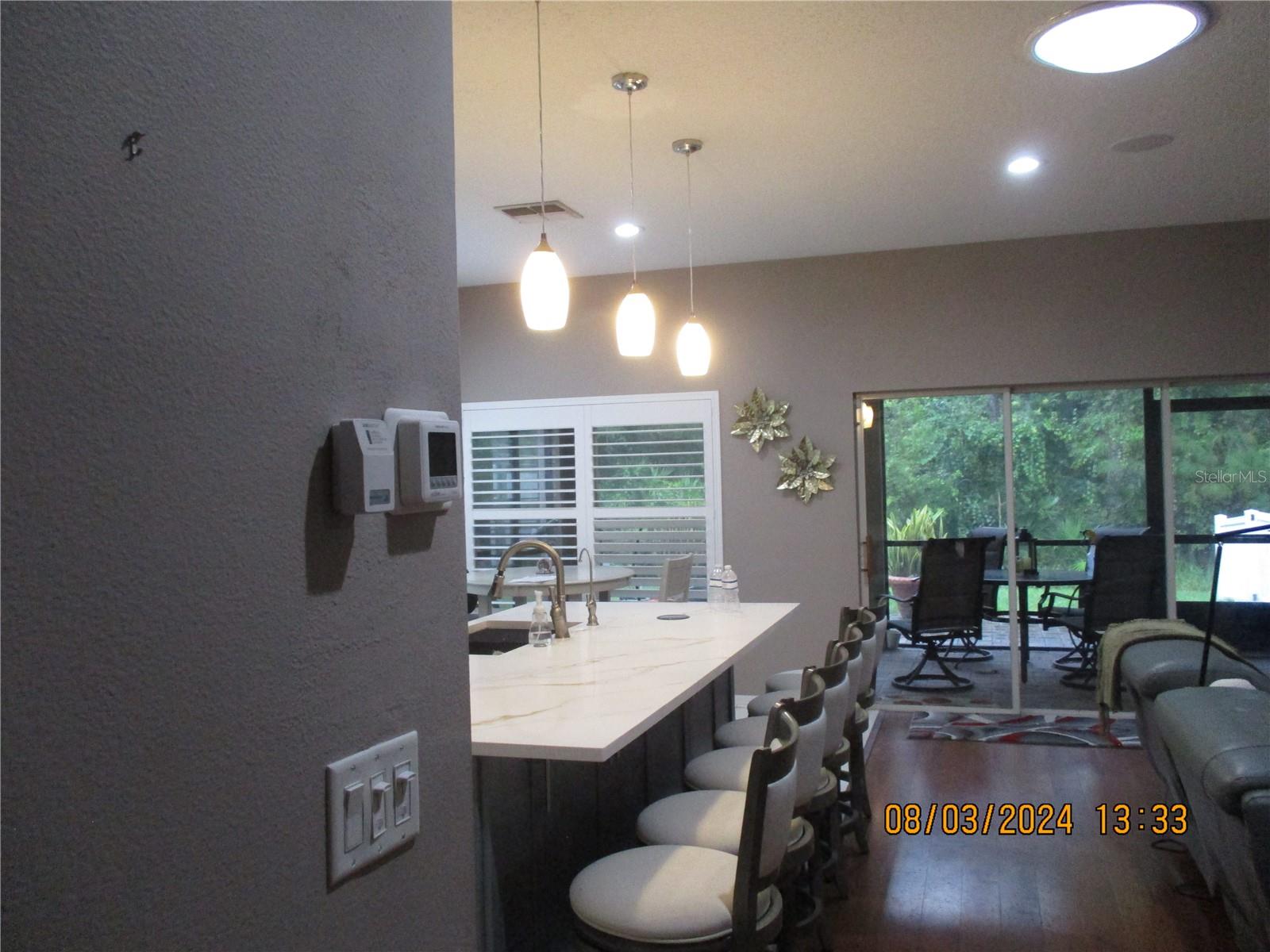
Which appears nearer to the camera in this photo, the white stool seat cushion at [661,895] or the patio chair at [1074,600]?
the white stool seat cushion at [661,895]

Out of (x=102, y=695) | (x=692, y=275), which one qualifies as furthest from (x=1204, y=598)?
(x=102, y=695)

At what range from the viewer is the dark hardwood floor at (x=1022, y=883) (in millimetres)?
3023

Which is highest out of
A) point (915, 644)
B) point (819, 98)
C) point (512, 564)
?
point (819, 98)

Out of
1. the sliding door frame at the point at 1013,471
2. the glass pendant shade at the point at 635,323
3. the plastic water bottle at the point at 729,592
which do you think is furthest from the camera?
the sliding door frame at the point at 1013,471

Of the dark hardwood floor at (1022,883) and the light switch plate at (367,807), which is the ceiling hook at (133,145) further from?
the dark hardwood floor at (1022,883)

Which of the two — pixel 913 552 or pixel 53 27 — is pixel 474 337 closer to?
pixel 913 552

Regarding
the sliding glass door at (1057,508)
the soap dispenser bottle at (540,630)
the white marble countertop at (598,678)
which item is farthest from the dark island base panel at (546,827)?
the sliding glass door at (1057,508)

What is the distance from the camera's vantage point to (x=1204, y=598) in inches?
224

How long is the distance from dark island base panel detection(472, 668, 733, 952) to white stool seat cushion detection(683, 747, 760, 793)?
0.22 metres

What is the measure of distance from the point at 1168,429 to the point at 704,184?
3271 millimetres

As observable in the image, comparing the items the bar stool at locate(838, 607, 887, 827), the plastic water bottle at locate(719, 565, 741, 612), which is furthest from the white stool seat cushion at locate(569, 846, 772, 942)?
the plastic water bottle at locate(719, 565, 741, 612)

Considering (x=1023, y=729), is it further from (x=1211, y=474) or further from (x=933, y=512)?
(x=1211, y=474)

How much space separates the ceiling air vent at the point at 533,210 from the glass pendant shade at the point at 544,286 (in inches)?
71.8

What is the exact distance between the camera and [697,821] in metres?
2.24
